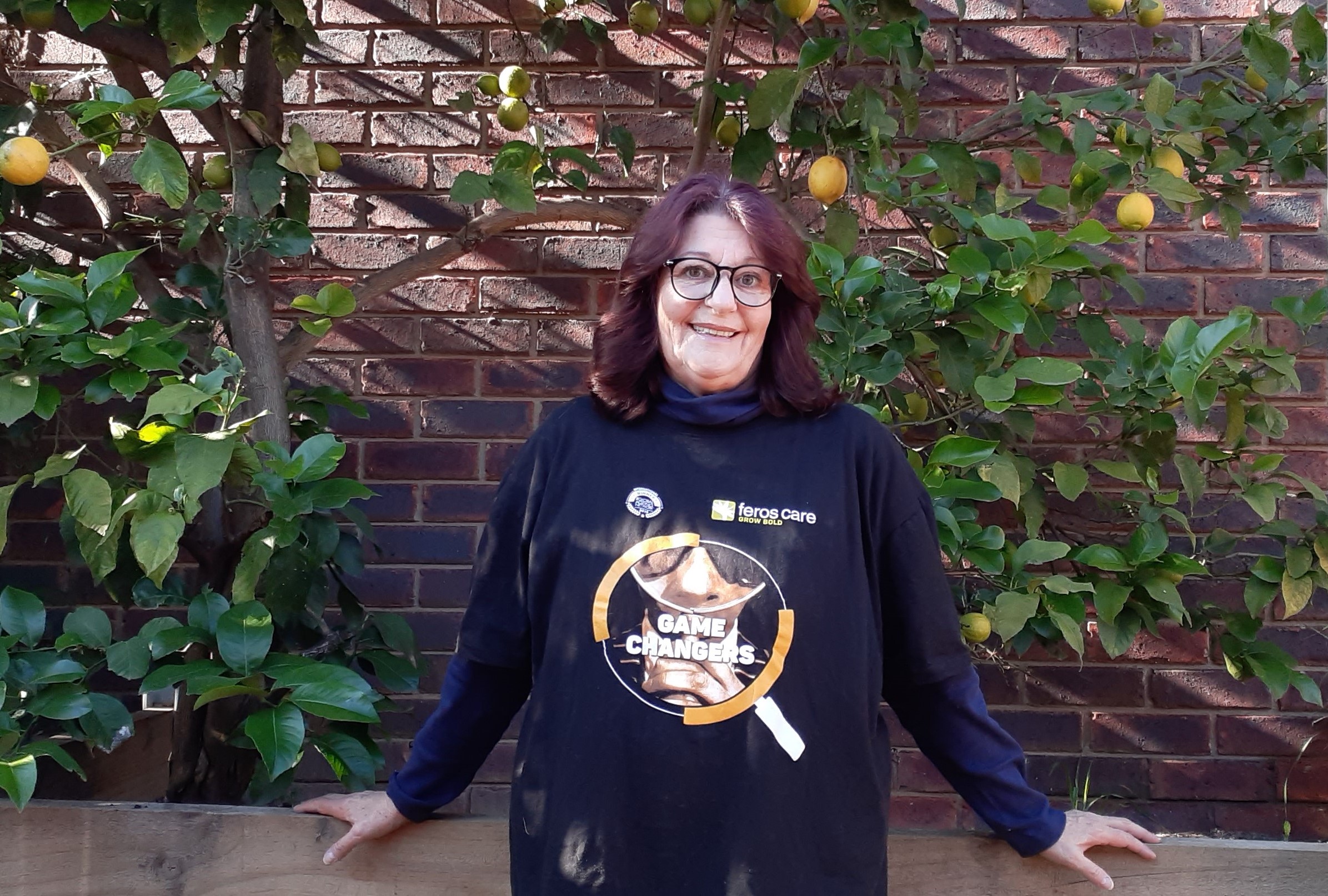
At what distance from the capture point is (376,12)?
283cm

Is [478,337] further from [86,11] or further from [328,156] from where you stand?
[86,11]

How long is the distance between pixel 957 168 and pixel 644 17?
33.7 inches

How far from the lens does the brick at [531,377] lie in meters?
2.80

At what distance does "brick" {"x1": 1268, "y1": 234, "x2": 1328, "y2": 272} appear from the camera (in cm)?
274

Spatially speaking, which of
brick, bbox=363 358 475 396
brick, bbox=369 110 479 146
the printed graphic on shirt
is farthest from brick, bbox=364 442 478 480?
the printed graphic on shirt

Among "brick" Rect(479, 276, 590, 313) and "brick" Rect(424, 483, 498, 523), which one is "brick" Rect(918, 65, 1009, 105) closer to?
"brick" Rect(479, 276, 590, 313)

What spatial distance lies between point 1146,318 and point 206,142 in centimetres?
228

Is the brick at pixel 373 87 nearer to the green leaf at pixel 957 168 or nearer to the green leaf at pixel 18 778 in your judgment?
the green leaf at pixel 957 168

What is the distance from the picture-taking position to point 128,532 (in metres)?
1.96

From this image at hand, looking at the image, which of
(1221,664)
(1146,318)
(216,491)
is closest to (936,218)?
(1146,318)

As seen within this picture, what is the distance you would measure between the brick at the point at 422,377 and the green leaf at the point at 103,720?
117 cm

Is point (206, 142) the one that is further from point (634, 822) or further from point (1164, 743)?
point (1164, 743)

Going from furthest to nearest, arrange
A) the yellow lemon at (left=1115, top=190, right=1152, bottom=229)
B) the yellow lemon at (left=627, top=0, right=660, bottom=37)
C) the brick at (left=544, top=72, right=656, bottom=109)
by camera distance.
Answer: the brick at (left=544, top=72, right=656, bottom=109), the yellow lemon at (left=627, top=0, right=660, bottom=37), the yellow lemon at (left=1115, top=190, right=1152, bottom=229)

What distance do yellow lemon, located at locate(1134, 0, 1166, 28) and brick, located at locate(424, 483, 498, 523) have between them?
5.83ft
